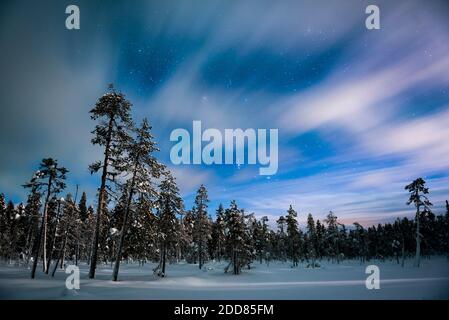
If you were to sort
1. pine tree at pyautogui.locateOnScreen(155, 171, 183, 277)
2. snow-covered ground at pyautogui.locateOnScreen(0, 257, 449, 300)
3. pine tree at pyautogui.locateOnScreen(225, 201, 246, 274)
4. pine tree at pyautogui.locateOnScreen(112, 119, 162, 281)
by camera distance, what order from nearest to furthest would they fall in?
snow-covered ground at pyautogui.locateOnScreen(0, 257, 449, 300) → pine tree at pyautogui.locateOnScreen(112, 119, 162, 281) → pine tree at pyautogui.locateOnScreen(155, 171, 183, 277) → pine tree at pyautogui.locateOnScreen(225, 201, 246, 274)

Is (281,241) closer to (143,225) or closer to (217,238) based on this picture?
(217,238)

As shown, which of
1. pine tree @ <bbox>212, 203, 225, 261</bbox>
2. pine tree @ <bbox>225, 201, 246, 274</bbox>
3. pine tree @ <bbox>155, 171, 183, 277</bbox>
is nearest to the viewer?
pine tree @ <bbox>155, 171, 183, 277</bbox>

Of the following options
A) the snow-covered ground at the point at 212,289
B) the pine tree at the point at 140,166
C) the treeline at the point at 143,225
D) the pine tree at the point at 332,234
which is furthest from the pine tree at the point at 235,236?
the pine tree at the point at 332,234

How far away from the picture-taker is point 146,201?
847 inches

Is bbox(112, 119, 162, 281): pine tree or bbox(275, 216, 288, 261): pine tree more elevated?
bbox(112, 119, 162, 281): pine tree

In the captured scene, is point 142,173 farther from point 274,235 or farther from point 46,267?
point 274,235

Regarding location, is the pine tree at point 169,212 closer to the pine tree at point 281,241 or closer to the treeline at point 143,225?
the treeline at point 143,225

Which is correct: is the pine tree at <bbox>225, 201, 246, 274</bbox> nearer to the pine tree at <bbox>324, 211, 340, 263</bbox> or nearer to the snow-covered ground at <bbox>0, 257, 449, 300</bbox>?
the snow-covered ground at <bbox>0, 257, 449, 300</bbox>

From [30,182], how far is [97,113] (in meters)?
12.3

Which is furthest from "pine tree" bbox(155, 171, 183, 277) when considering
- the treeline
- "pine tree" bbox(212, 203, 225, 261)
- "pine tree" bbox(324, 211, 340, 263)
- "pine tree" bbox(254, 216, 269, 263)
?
"pine tree" bbox(324, 211, 340, 263)

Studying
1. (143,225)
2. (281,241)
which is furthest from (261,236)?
(143,225)

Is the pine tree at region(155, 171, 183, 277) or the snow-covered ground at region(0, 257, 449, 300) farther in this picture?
the pine tree at region(155, 171, 183, 277)

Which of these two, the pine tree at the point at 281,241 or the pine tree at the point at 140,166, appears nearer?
the pine tree at the point at 140,166
